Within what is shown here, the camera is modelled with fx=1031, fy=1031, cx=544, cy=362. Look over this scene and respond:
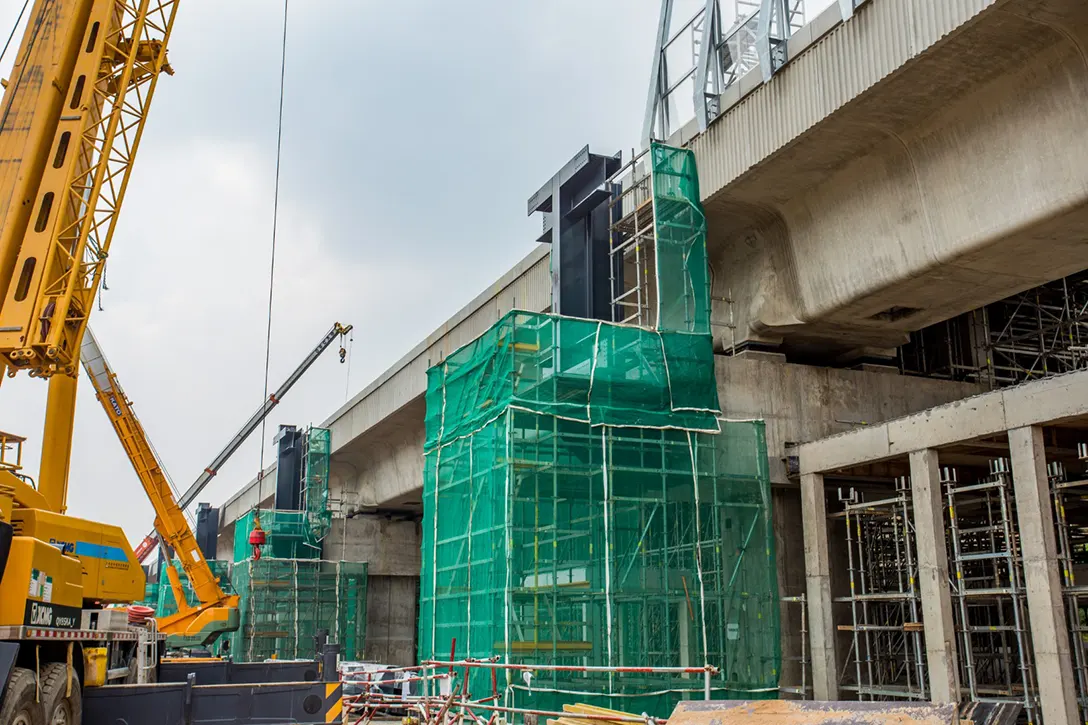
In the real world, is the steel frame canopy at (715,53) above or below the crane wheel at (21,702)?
above

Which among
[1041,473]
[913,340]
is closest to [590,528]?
[1041,473]

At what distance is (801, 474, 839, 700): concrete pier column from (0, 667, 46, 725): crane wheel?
1269 cm

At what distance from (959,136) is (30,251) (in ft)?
44.2

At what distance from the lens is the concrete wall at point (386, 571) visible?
1634 inches

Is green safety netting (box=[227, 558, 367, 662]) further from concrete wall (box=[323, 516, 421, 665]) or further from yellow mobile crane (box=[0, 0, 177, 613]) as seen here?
yellow mobile crane (box=[0, 0, 177, 613])

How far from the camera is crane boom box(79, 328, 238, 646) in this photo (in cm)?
2911

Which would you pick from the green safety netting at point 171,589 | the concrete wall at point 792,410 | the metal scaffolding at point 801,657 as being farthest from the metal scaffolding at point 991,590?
the green safety netting at point 171,589

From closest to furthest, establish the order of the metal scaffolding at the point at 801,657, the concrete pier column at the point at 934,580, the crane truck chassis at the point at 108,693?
the crane truck chassis at the point at 108,693 → the concrete pier column at the point at 934,580 → the metal scaffolding at the point at 801,657

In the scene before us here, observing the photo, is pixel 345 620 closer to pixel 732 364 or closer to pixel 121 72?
pixel 732 364

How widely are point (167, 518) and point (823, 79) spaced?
24.2 metres

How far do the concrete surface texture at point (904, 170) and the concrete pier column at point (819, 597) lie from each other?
12.0 ft

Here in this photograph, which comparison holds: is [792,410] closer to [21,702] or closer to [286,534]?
[21,702]

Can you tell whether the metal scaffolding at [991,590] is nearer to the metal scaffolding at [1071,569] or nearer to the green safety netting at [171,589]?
the metal scaffolding at [1071,569]

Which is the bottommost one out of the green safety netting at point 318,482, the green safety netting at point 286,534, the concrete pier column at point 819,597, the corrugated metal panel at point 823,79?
the concrete pier column at point 819,597
